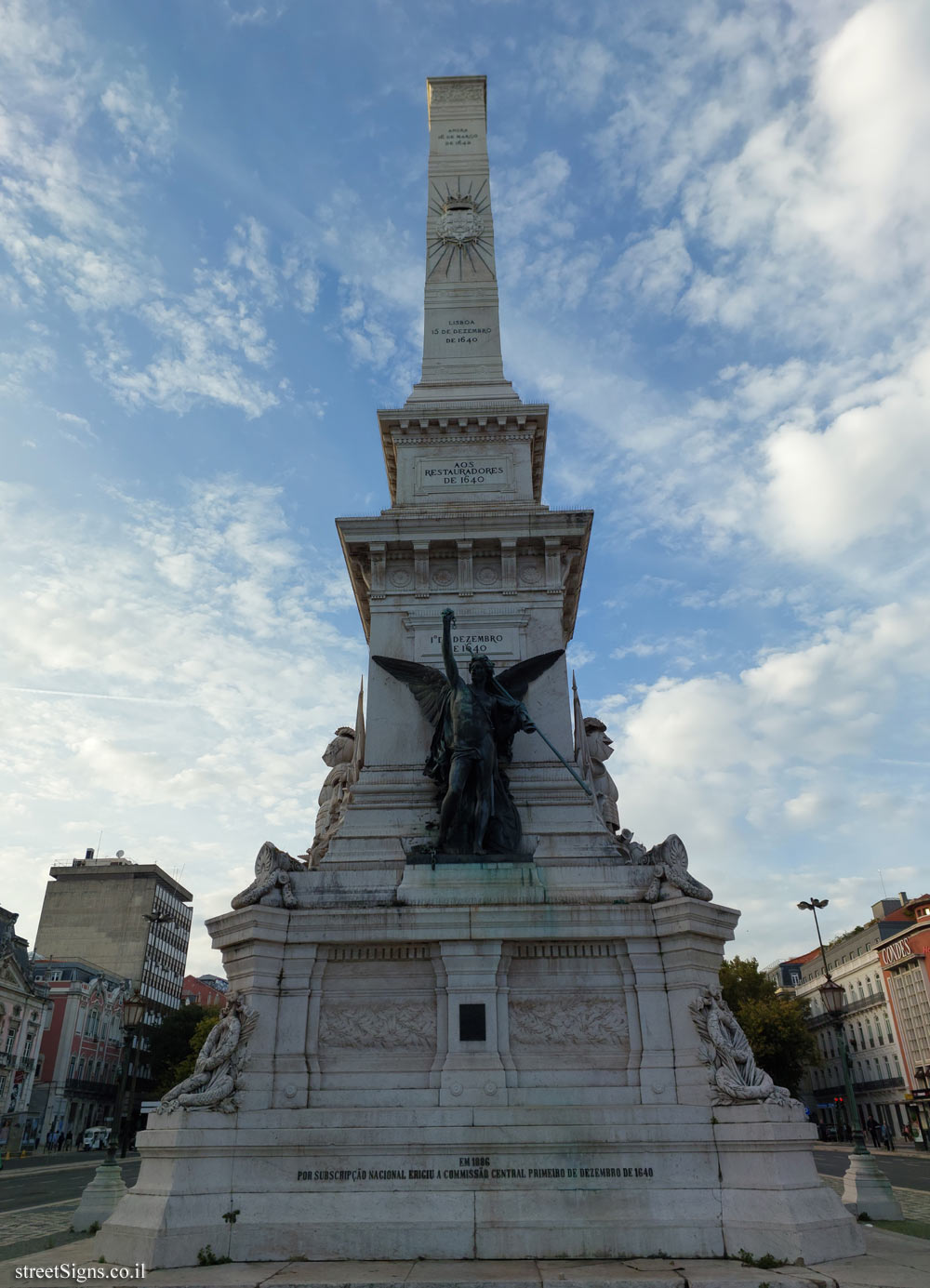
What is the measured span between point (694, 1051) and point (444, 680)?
6.78 metres

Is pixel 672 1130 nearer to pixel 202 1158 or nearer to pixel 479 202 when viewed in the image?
pixel 202 1158

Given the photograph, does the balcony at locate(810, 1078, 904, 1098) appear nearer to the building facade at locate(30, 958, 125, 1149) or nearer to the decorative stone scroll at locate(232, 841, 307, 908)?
the decorative stone scroll at locate(232, 841, 307, 908)

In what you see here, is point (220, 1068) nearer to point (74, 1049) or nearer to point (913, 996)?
point (913, 996)

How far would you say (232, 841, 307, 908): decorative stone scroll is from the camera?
13.0 meters

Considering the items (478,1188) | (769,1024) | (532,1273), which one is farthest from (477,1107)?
(769,1024)

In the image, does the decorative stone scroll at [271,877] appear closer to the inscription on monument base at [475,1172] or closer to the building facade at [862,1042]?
the inscription on monument base at [475,1172]

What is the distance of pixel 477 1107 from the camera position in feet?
37.9

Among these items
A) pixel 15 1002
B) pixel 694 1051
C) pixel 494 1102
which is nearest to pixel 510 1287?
pixel 494 1102

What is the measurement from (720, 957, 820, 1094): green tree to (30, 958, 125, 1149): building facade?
4699 centimetres

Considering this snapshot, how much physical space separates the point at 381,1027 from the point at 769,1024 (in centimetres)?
4289

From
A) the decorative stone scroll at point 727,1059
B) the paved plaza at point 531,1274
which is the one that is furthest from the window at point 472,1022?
the decorative stone scroll at point 727,1059

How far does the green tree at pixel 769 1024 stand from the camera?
48.9m

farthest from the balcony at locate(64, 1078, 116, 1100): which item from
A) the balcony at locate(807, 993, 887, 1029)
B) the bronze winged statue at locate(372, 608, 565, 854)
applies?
the bronze winged statue at locate(372, 608, 565, 854)

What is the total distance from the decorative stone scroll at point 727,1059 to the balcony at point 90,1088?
239ft
